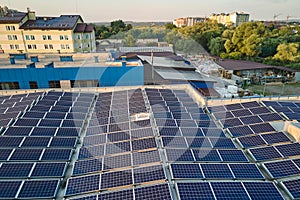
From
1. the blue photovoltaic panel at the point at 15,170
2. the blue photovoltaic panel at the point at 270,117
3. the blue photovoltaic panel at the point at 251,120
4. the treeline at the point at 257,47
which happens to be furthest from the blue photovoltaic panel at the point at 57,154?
the treeline at the point at 257,47

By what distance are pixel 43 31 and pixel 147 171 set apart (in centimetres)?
4574

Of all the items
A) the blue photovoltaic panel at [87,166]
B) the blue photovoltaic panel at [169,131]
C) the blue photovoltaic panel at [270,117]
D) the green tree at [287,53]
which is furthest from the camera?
the green tree at [287,53]

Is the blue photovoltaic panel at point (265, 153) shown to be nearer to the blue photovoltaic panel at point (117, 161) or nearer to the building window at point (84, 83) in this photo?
the blue photovoltaic panel at point (117, 161)

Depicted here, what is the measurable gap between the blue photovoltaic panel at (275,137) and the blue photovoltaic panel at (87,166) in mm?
9476

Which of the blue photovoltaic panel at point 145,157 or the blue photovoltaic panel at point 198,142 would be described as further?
the blue photovoltaic panel at point 198,142

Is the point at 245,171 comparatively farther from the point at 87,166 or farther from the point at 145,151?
the point at 87,166

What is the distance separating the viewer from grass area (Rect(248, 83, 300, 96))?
126ft

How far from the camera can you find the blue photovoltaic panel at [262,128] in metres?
13.0

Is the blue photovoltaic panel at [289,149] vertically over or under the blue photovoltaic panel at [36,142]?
under

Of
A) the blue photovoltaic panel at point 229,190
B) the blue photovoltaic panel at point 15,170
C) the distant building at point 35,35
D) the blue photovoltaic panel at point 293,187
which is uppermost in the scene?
the distant building at point 35,35

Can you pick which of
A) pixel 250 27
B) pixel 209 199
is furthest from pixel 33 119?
pixel 250 27

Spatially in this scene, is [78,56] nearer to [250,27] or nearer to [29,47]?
[29,47]

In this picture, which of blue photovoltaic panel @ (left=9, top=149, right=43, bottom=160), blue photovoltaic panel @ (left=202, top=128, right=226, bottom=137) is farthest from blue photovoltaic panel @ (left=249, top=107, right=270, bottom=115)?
blue photovoltaic panel @ (left=9, top=149, right=43, bottom=160)

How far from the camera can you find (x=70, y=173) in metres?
9.88
